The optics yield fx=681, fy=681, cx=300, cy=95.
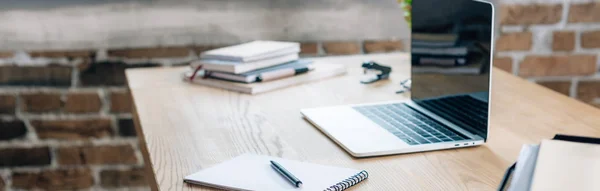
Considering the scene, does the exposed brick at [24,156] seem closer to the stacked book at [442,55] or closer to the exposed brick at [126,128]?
the exposed brick at [126,128]

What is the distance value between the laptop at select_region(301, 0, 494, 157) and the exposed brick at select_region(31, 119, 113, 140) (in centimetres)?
91

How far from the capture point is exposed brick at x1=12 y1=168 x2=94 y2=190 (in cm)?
190

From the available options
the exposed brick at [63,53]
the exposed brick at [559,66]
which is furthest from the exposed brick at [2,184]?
the exposed brick at [559,66]

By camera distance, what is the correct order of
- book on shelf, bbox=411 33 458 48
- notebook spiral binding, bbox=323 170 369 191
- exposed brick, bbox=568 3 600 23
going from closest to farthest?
notebook spiral binding, bbox=323 170 369 191 < book on shelf, bbox=411 33 458 48 < exposed brick, bbox=568 3 600 23

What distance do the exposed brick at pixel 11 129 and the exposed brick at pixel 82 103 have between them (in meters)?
0.13

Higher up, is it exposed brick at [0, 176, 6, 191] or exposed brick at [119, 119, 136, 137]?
exposed brick at [119, 119, 136, 137]

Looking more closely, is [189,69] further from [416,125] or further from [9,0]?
[416,125]

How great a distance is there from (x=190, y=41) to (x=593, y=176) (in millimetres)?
1429

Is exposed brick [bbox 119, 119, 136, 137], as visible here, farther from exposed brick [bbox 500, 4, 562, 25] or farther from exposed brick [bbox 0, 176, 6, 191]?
exposed brick [bbox 500, 4, 562, 25]

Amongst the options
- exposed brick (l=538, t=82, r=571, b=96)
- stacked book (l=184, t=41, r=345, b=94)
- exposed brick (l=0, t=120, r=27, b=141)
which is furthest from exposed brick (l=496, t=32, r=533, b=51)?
exposed brick (l=0, t=120, r=27, b=141)

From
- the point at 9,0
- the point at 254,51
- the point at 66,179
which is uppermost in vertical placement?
the point at 9,0

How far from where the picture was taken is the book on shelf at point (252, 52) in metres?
1.45

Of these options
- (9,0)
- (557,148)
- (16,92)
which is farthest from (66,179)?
(557,148)

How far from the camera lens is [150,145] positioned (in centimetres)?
102
